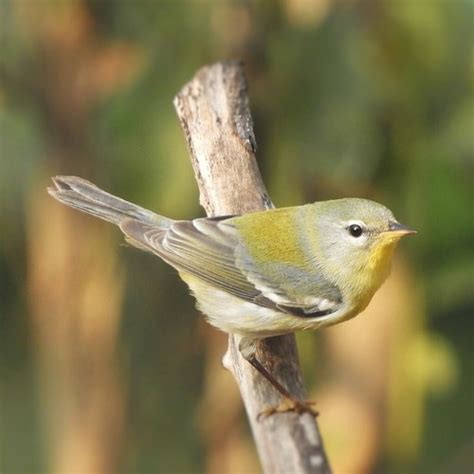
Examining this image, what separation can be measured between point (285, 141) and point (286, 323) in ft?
3.38

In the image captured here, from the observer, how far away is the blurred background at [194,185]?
3.18 m

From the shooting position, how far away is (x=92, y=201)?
2502mm

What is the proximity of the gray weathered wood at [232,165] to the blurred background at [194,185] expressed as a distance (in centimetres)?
44

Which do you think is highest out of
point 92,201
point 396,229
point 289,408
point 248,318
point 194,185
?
point 194,185

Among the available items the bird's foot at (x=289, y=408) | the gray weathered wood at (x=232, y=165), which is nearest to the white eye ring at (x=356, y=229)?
the gray weathered wood at (x=232, y=165)

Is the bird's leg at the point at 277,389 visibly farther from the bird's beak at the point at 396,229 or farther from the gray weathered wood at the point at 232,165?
the bird's beak at the point at 396,229

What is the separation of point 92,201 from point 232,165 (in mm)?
365

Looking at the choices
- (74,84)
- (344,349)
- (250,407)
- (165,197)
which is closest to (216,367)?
(344,349)

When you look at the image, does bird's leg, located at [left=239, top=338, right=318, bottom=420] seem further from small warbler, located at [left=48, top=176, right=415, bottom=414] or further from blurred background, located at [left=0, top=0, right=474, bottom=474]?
blurred background, located at [left=0, top=0, right=474, bottom=474]

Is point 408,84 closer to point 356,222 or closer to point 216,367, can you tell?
point 356,222

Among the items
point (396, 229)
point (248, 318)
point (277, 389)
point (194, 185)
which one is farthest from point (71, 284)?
point (277, 389)

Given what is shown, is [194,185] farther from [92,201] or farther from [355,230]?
[355,230]

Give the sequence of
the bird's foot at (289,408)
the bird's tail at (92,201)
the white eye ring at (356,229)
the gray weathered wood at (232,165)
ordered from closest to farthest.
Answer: the bird's foot at (289,408)
the gray weathered wood at (232,165)
the white eye ring at (356,229)
the bird's tail at (92,201)

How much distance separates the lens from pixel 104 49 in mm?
3596
